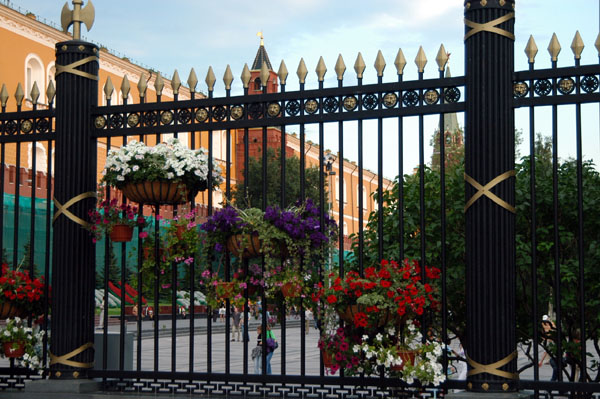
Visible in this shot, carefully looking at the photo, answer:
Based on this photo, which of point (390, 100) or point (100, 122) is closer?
point (390, 100)

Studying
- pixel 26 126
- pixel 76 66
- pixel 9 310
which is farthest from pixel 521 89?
pixel 9 310

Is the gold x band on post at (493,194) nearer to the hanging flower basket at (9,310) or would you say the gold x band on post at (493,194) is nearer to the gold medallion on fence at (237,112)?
the gold medallion on fence at (237,112)

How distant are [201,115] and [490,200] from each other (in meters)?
3.11

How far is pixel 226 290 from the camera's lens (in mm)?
7777

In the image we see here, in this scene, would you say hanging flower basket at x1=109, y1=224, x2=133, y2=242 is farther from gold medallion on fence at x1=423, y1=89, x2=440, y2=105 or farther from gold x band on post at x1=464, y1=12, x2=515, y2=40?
gold x band on post at x1=464, y1=12, x2=515, y2=40

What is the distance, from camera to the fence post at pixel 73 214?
8.41 m

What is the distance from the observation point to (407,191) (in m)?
9.28

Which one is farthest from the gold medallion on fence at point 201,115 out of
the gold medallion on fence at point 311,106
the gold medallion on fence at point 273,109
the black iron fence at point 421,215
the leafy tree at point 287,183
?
the leafy tree at point 287,183

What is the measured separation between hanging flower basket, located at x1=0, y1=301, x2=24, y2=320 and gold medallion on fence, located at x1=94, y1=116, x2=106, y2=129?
2130 millimetres

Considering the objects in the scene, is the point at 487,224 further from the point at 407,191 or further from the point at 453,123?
the point at 453,123

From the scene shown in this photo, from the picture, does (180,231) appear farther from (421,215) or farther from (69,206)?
(421,215)

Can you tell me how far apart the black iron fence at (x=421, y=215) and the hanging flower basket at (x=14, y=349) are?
0.60 ft

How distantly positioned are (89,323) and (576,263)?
16.5 ft

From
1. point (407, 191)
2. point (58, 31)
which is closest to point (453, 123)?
point (58, 31)
